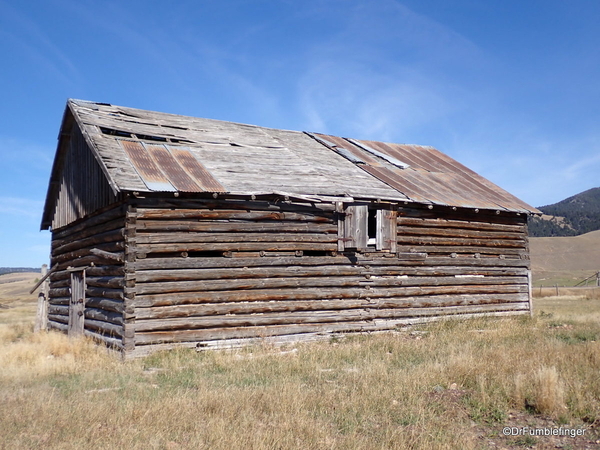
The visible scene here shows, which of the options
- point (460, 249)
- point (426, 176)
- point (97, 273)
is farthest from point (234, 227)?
point (426, 176)

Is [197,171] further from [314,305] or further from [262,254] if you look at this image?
[314,305]

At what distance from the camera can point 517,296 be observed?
1652 cm

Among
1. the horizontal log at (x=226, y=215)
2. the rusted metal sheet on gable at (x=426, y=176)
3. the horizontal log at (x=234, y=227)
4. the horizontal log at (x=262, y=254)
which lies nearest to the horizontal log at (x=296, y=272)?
the horizontal log at (x=262, y=254)

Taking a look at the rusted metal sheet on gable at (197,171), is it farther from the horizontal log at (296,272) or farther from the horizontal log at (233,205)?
the horizontal log at (296,272)

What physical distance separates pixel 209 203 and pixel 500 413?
726cm

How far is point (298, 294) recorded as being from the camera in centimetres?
1248

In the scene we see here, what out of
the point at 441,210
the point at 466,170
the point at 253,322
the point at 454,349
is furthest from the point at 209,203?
the point at 466,170

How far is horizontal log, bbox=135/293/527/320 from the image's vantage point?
11.1 metres

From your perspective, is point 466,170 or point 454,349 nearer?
point 454,349

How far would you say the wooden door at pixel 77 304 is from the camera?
44.2 feet

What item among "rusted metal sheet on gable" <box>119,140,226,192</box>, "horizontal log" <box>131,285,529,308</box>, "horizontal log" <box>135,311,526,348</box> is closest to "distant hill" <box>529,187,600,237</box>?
"horizontal log" <box>131,285,529,308</box>

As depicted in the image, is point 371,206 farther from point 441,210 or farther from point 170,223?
point 170,223

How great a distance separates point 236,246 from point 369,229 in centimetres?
410

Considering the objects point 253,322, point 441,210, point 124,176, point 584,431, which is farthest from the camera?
point 441,210
